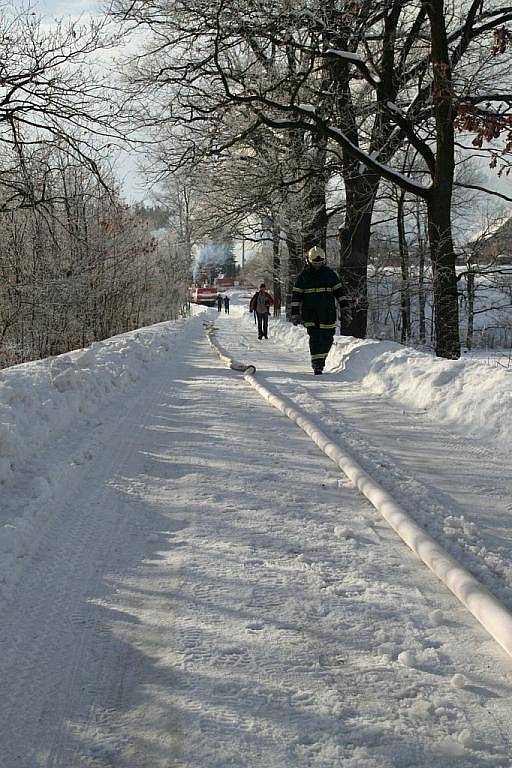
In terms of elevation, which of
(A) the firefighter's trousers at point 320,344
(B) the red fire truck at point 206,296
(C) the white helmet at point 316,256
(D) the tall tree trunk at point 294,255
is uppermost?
(B) the red fire truck at point 206,296

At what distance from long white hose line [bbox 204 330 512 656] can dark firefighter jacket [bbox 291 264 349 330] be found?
5904 mm

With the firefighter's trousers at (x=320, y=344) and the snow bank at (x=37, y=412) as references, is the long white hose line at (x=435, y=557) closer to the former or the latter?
the snow bank at (x=37, y=412)

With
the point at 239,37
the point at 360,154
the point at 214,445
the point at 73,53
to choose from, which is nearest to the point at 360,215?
the point at 360,154

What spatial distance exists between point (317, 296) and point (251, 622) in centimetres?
890

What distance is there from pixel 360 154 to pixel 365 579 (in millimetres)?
11278

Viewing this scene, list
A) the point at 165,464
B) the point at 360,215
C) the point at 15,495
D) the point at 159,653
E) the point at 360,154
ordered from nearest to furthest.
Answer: the point at 159,653, the point at 15,495, the point at 165,464, the point at 360,154, the point at 360,215

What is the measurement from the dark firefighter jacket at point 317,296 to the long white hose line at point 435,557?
5.90m

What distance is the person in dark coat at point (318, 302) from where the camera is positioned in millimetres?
11094

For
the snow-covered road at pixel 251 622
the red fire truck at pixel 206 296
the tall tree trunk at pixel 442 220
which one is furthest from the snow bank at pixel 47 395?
the red fire truck at pixel 206 296

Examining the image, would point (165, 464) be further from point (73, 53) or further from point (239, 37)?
point (239, 37)

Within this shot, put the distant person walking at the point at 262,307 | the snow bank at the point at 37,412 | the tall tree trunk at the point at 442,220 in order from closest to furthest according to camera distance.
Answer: the snow bank at the point at 37,412 → the tall tree trunk at the point at 442,220 → the distant person walking at the point at 262,307

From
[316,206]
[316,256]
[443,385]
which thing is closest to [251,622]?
[443,385]

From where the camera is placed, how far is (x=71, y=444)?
19.3 ft

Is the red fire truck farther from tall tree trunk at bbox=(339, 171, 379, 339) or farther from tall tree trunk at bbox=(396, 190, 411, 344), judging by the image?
tall tree trunk at bbox=(339, 171, 379, 339)
